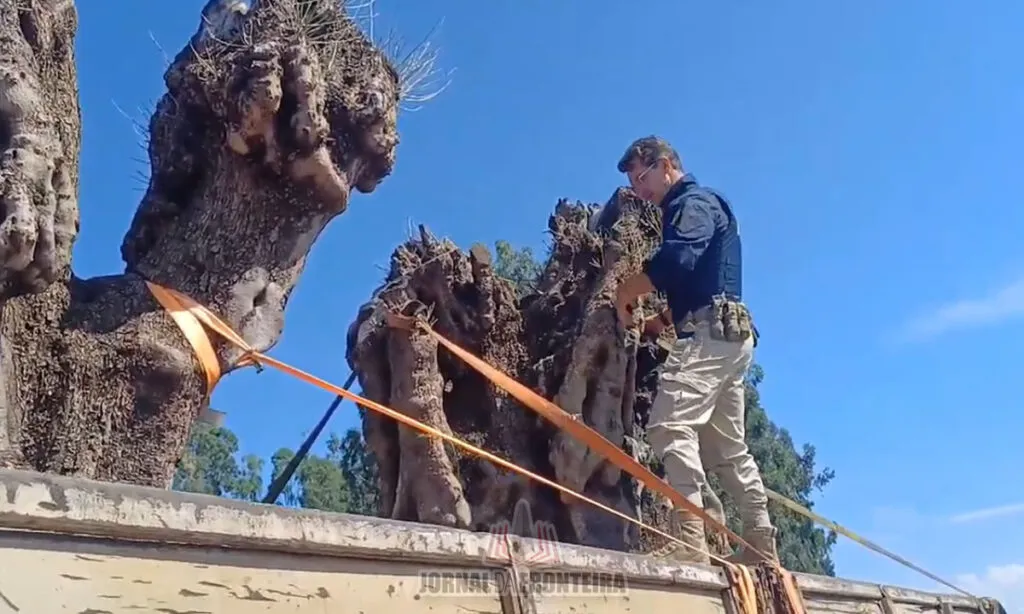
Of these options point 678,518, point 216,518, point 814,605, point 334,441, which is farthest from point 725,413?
point 334,441

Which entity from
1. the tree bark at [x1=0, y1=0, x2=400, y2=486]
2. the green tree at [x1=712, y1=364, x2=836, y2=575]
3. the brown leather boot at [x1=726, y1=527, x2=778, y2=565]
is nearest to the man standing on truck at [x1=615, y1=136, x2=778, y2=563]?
the brown leather boot at [x1=726, y1=527, x2=778, y2=565]

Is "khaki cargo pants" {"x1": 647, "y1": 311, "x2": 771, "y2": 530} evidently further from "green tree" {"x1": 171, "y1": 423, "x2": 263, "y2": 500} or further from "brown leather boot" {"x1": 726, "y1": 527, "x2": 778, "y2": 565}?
"green tree" {"x1": 171, "y1": 423, "x2": 263, "y2": 500}

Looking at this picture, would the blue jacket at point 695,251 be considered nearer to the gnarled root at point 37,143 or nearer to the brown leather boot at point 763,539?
the brown leather boot at point 763,539

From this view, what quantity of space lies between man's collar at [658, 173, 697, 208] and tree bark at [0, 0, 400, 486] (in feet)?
6.93

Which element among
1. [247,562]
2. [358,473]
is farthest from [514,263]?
[247,562]

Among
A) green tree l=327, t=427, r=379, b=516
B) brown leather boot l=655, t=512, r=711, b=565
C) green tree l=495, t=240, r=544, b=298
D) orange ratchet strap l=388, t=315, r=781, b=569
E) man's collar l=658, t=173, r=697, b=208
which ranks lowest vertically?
brown leather boot l=655, t=512, r=711, b=565

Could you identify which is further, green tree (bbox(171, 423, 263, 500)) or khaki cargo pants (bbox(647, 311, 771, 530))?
green tree (bbox(171, 423, 263, 500))

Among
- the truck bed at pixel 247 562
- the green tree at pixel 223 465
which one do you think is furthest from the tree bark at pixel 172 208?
the green tree at pixel 223 465

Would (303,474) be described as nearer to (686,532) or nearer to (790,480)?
(790,480)

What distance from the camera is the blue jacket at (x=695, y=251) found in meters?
4.38

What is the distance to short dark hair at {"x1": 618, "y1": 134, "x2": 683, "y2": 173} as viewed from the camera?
4.76m

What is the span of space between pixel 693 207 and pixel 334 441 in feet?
78.7

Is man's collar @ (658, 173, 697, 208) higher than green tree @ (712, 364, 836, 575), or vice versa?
green tree @ (712, 364, 836, 575)

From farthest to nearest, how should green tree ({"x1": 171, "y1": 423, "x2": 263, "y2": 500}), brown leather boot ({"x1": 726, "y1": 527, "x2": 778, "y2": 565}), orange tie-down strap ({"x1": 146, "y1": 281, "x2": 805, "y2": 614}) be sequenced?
green tree ({"x1": 171, "y1": 423, "x2": 263, "y2": 500}) → brown leather boot ({"x1": 726, "y1": 527, "x2": 778, "y2": 565}) → orange tie-down strap ({"x1": 146, "y1": 281, "x2": 805, "y2": 614})
